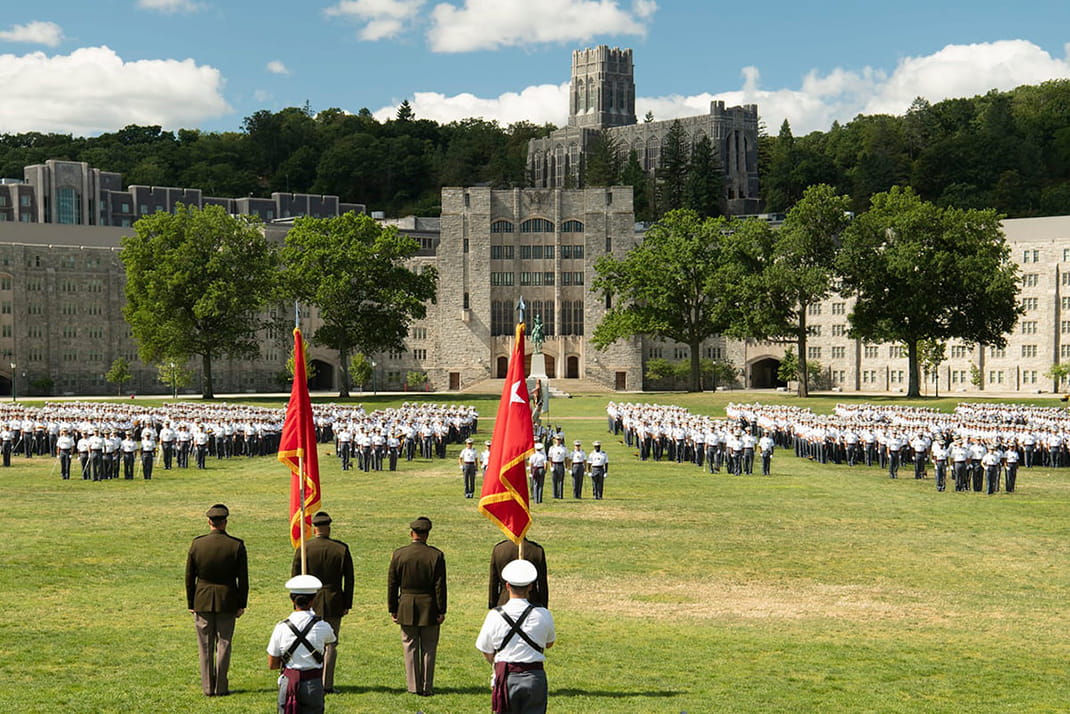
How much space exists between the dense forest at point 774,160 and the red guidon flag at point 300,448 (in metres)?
130

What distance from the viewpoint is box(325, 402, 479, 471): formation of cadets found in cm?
4159

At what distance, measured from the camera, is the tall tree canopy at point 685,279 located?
87062 mm

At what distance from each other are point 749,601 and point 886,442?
2271cm

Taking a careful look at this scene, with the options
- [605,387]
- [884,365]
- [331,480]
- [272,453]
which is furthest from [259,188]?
[331,480]

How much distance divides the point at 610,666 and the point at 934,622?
17.8 feet

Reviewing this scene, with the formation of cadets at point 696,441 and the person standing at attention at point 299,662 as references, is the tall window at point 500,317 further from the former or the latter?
the person standing at attention at point 299,662

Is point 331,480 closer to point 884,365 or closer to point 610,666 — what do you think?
point 610,666

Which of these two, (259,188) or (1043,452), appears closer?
(1043,452)

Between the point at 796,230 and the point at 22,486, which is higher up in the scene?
the point at 796,230

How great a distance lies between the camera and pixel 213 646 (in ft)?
46.3

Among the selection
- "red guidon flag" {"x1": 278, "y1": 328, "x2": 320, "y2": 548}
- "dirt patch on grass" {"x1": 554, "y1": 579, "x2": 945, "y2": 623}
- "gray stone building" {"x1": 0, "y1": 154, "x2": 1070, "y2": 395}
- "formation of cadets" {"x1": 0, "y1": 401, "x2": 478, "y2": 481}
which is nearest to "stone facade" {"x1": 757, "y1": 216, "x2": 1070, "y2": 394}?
"gray stone building" {"x1": 0, "y1": 154, "x2": 1070, "y2": 395}

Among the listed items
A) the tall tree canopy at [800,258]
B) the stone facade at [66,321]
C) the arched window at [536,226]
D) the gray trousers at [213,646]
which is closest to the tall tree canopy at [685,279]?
the tall tree canopy at [800,258]

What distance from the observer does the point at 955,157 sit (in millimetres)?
150375

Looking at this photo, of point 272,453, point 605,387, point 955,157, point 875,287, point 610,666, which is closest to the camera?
point 610,666
